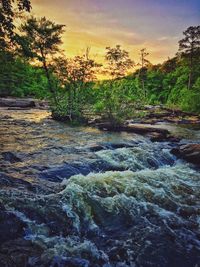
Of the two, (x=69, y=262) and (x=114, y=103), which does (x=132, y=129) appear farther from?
(x=69, y=262)

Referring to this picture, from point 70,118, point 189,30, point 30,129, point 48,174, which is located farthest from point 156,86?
point 48,174

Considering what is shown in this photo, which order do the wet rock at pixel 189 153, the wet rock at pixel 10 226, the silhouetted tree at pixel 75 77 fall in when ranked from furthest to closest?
the silhouetted tree at pixel 75 77
the wet rock at pixel 189 153
the wet rock at pixel 10 226

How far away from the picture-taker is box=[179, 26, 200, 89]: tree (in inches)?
1688

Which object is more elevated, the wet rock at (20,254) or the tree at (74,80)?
the tree at (74,80)

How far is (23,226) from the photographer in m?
5.70

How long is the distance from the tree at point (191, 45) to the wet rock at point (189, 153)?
32.5 m

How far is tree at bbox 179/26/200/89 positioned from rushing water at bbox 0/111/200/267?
35.7 metres

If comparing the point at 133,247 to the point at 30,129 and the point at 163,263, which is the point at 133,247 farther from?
the point at 30,129

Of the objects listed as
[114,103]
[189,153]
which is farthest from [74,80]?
[189,153]

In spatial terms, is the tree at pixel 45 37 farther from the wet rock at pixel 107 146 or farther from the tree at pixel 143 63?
the tree at pixel 143 63

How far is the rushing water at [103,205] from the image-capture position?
5.30 m

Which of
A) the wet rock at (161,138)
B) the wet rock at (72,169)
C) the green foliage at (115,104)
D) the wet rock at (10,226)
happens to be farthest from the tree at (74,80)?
the wet rock at (10,226)

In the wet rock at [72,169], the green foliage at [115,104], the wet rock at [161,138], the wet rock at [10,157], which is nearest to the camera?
the wet rock at [72,169]

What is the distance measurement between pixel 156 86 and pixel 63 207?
51.5 metres
